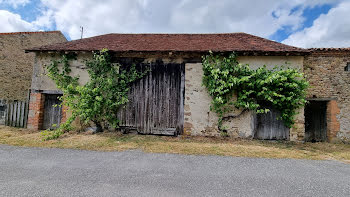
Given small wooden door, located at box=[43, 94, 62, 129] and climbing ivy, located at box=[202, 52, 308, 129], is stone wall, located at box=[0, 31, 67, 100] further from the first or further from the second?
climbing ivy, located at box=[202, 52, 308, 129]

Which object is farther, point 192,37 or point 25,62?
point 25,62

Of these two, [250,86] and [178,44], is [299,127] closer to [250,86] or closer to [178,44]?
[250,86]

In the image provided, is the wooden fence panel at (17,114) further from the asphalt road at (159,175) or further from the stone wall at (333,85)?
the stone wall at (333,85)

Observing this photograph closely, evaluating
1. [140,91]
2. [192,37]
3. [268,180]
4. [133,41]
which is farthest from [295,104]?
[133,41]

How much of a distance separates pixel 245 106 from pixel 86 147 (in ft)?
18.1

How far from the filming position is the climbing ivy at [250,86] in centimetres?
577

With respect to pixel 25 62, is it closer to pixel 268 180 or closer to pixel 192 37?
pixel 192 37

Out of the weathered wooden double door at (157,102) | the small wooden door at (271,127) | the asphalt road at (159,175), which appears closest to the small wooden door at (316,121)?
the small wooden door at (271,127)

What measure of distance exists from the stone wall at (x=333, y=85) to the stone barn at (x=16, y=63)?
1576cm

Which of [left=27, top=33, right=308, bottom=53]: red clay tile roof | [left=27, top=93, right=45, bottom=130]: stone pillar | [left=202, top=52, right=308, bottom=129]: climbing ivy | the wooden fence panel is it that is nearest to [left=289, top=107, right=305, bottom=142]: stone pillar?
[left=202, top=52, right=308, bottom=129]: climbing ivy

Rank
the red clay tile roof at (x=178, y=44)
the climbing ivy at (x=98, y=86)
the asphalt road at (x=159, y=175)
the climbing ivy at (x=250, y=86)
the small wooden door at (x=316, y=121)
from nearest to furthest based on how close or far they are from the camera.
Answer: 1. the asphalt road at (x=159, y=175)
2. the climbing ivy at (x=250, y=86)
3. the climbing ivy at (x=98, y=86)
4. the red clay tile roof at (x=178, y=44)
5. the small wooden door at (x=316, y=121)

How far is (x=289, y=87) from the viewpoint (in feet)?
19.4

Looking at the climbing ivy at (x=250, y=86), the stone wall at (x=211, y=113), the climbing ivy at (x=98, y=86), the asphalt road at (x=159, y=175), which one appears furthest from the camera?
the stone wall at (x=211, y=113)

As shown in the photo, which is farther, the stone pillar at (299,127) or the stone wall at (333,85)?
the stone wall at (333,85)
